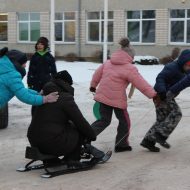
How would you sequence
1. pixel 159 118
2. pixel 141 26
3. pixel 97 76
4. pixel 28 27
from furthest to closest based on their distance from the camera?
pixel 28 27
pixel 141 26
pixel 97 76
pixel 159 118

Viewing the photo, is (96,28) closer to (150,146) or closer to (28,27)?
(28,27)

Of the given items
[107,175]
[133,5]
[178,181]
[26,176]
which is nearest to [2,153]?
[26,176]

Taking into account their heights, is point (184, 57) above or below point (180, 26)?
below

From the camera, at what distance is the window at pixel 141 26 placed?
30250mm

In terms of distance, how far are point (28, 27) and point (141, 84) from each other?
92.7 feet

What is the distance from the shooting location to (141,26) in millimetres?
30781

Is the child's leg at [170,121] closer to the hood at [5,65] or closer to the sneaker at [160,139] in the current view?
the sneaker at [160,139]

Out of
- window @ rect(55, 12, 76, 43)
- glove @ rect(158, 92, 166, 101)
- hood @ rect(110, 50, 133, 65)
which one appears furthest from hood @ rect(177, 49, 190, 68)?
window @ rect(55, 12, 76, 43)

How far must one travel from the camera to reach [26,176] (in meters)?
6.75

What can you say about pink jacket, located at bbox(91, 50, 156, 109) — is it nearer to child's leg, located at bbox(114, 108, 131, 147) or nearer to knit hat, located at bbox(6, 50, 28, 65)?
child's leg, located at bbox(114, 108, 131, 147)

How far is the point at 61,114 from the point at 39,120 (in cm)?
26

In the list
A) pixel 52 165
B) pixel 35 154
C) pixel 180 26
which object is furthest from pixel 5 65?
pixel 180 26

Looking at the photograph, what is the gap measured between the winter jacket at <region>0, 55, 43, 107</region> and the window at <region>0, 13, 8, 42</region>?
30248 mm

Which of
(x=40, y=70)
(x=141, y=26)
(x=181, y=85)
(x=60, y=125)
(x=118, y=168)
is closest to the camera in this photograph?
(x=60, y=125)
